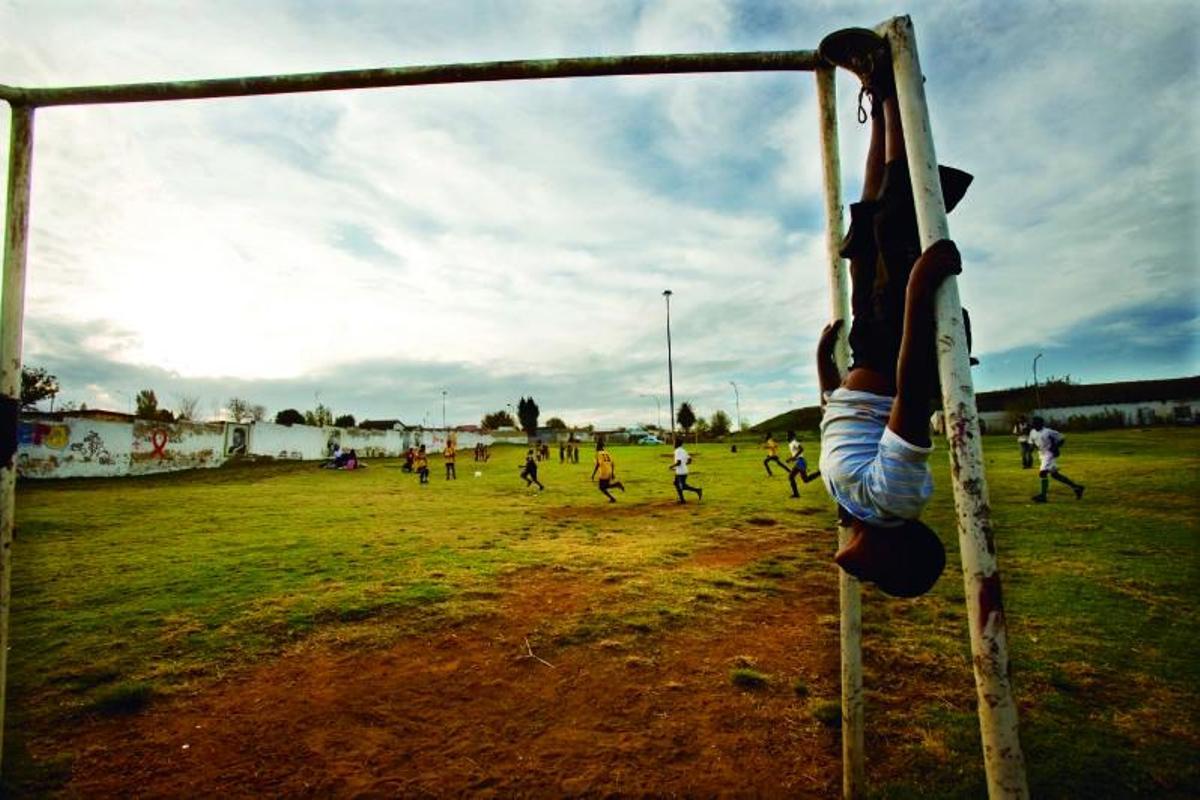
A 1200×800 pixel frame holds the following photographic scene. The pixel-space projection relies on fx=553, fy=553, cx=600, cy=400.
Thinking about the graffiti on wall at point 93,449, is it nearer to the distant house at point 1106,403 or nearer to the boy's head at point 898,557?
the boy's head at point 898,557

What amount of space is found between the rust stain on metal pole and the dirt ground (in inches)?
154

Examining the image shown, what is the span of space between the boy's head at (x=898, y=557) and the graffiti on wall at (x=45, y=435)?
34.4m

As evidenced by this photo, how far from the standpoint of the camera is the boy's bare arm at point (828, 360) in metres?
2.62

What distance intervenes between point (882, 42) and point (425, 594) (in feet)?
22.1

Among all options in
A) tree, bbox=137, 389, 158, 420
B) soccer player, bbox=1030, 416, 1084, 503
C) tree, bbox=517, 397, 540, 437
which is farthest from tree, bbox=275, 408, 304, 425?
soccer player, bbox=1030, 416, 1084, 503

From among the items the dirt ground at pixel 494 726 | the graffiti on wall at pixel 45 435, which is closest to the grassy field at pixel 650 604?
the dirt ground at pixel 494 726

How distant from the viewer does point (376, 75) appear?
3166 millimetres

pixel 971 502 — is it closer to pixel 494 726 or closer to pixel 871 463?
pixel 871 463

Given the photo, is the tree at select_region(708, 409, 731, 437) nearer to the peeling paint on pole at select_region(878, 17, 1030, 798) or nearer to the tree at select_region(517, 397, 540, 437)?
the tree at select_region(517, 397, 540, 437)

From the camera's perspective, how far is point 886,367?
187cm

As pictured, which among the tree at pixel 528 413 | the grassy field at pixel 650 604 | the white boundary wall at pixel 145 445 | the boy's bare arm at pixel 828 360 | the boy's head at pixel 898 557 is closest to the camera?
the boy's head at pixel 898 557

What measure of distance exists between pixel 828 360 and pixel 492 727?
3.19m

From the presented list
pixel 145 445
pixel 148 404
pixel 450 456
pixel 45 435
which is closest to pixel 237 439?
pixel 145 445

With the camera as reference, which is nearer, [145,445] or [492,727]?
[492,727]
